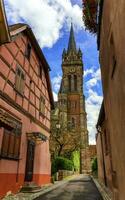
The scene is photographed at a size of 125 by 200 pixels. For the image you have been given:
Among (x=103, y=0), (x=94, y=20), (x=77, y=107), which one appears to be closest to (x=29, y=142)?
(x=94, y=20)

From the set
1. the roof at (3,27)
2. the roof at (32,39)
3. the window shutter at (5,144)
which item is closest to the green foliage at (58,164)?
the roof at (32,39)

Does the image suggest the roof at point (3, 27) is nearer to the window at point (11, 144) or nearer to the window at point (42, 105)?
the window at point (11, 144)

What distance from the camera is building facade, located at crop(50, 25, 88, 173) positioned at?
6038cm

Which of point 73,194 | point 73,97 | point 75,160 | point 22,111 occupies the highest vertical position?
point 73,97

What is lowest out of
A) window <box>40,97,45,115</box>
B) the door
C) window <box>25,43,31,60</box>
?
the door

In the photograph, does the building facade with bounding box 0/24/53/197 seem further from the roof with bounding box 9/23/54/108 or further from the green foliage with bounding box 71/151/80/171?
the green foliage with bounding box 71/151/80/171

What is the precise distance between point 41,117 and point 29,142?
390 centimetres

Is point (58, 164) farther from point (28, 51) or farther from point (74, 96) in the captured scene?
point (74, 96)

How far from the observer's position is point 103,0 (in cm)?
654

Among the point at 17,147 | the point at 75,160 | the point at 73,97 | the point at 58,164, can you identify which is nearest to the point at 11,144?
the point at 17,147

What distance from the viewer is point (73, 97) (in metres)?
66.2

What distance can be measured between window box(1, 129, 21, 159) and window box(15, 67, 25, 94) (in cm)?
251

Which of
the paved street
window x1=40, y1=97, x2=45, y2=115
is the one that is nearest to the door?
the paved street

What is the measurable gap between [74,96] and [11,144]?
5483 centimetres
